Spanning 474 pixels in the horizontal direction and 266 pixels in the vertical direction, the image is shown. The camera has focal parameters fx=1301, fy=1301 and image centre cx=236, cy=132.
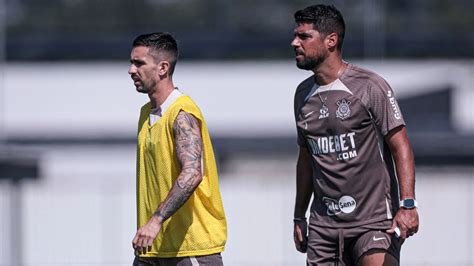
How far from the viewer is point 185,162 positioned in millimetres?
6547

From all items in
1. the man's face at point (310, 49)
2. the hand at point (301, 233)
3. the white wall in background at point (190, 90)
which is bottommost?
the hand at point (301, 233)

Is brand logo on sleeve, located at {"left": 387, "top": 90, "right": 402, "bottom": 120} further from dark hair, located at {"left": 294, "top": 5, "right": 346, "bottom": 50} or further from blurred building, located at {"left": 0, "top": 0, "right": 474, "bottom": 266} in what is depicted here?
blurred building, located at {"left": 0, "top": 0, "right": 474, "bottom": 266}

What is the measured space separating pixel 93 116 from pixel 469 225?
17.0 m

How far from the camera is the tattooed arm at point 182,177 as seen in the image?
20.9ft

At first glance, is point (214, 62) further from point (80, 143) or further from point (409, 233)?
point (409, 233)

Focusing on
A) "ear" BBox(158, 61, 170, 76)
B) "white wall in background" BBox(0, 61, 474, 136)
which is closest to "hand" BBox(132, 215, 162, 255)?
"ear" BBox(158, 61, 170, 76)

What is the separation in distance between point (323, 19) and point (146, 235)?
149 centimetres

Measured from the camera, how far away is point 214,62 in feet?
104

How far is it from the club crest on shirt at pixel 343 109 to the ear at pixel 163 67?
0.92 metres

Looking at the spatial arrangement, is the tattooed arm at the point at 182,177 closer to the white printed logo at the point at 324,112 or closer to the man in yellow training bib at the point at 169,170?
the man in yellow training bib at the point at 169,170

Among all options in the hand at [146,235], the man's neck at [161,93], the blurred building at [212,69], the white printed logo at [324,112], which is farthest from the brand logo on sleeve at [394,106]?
the blurred building at [212,69]

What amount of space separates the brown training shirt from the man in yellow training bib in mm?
589

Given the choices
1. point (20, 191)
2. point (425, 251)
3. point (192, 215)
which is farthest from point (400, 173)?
point (20, 191)

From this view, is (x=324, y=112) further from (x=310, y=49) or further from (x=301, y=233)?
(x=301, y=233)
